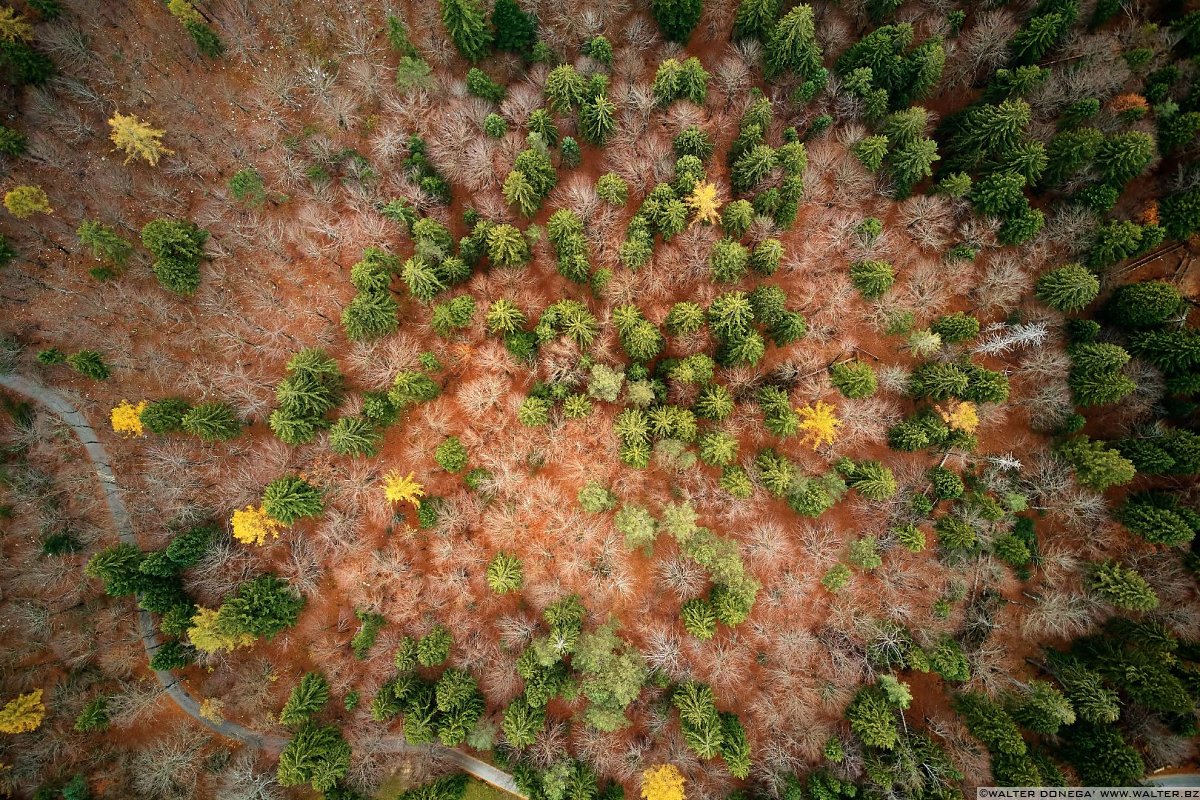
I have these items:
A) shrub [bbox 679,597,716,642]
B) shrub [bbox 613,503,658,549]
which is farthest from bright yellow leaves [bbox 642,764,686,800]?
shrub [bbox 613,503,658,549]

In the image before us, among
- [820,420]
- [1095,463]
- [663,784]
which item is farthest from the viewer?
[820,420]

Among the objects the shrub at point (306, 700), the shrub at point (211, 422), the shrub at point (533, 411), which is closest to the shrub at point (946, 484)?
the shrub at point (533, 411)

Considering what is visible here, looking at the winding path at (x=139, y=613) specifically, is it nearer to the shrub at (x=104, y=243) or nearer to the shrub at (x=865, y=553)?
the shrub at (x=104, y=243)

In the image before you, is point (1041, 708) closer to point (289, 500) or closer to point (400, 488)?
point (400, 488)

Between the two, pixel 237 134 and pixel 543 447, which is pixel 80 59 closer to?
pixel 237 134

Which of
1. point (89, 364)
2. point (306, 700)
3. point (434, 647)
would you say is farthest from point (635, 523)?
point (89, 364)
